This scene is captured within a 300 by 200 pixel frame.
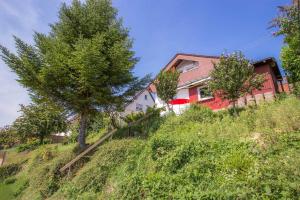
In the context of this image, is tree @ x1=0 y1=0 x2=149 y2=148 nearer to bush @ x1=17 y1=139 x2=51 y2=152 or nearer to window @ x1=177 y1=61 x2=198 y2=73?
window @ x1=177 y1=61 x2=198 y2=73

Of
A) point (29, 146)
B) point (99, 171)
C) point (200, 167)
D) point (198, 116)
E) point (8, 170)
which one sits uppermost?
point (198, 116)

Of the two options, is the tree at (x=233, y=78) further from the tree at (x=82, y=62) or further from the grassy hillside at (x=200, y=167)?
the tree at (x=82, y=62)

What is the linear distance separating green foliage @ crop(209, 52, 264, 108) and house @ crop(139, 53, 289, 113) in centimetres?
274

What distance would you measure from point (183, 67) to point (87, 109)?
13255 millimetres

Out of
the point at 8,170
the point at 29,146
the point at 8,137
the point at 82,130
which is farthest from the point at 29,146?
the point at 82,130

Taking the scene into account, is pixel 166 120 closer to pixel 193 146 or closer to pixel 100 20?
pixel 193 146

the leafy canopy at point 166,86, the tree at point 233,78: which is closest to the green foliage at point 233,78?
the tree at point 233,78

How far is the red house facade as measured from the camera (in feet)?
50.3

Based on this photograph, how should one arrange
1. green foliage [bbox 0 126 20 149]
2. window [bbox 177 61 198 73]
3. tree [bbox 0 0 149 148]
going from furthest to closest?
green foliage [bbox 0 126 20 149]
window [bbox 177 61 198 73]
tree [bbox 0 0 149 148]

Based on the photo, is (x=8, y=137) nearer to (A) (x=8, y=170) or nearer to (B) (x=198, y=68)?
(A) (x=8, y=170)

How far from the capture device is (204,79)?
18328mm

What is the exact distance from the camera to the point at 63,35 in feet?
39.1

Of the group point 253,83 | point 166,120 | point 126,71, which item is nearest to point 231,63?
point 253,83

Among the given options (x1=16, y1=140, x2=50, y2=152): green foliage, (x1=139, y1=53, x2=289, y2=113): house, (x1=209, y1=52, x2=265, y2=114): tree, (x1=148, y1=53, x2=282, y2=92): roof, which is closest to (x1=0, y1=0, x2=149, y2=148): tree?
(x1=209, y1=52, x2=265, y2=114): tree
